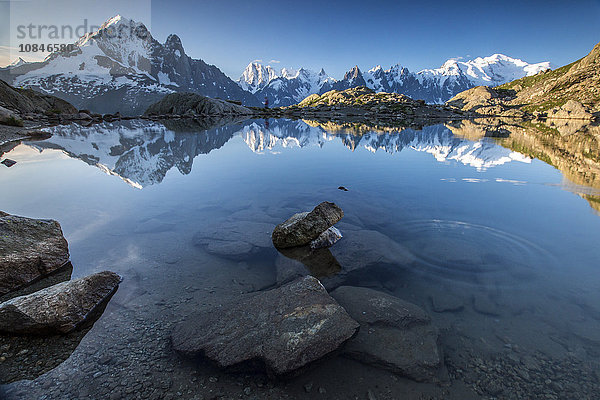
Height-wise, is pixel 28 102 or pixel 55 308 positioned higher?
pixel 28 102

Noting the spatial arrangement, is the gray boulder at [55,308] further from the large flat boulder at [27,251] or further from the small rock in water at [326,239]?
the small rock in water at [326,239]

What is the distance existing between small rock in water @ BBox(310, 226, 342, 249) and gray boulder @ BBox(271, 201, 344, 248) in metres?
0.15

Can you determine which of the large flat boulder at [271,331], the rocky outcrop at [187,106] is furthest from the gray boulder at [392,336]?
the rocky outcrop at [187,106]

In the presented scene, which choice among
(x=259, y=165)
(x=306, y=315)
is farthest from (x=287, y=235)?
(x=259, y=165)

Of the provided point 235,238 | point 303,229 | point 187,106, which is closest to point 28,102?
A: point 187,106

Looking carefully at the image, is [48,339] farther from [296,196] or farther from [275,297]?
[296,196]

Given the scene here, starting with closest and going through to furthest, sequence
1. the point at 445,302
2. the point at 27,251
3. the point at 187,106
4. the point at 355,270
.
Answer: the point at 445,302 → the point at 27,251 → the point at 355,270 → the point at 187,106

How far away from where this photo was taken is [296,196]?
16812 millimetres

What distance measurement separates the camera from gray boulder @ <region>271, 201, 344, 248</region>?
34.8 feet

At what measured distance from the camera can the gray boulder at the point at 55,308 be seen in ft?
19.0

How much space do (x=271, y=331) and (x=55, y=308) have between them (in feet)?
15.8

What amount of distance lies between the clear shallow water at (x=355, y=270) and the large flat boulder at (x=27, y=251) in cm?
82

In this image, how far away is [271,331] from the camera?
5.81 metres

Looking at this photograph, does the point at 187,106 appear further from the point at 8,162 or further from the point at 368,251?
the point at 368,251
